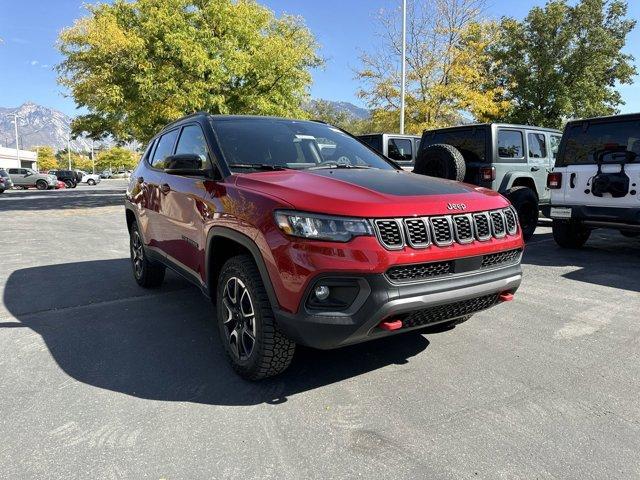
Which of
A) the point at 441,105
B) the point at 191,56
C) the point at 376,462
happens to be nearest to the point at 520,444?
the point at 376,462

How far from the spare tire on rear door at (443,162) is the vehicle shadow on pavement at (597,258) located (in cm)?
166

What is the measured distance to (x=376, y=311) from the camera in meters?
2.51

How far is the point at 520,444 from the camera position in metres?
2.43

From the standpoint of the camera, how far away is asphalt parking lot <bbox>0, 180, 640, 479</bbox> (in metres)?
2.30

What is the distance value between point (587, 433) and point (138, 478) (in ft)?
7.47

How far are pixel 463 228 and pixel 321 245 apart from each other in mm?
927

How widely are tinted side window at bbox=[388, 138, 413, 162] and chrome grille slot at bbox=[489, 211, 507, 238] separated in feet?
27.8

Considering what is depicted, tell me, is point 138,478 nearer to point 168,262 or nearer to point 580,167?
point 168,262

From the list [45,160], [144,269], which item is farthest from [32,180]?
[45,160]

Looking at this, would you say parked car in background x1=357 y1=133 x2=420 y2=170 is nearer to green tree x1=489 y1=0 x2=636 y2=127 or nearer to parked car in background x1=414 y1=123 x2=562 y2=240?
parked car in background x1=414 y1=123 x2=562 y2=240

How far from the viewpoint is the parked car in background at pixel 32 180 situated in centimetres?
3875

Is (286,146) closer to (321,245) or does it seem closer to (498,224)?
(321,245)

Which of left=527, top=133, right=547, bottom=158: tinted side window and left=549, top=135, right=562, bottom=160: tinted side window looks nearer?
left=527, top=133, right=547, bottom=158: tinted side window

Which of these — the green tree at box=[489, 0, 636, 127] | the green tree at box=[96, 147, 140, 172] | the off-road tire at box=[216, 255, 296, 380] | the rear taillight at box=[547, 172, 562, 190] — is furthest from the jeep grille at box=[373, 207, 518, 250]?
the green tree at box=[96, 147, 140, 172]
